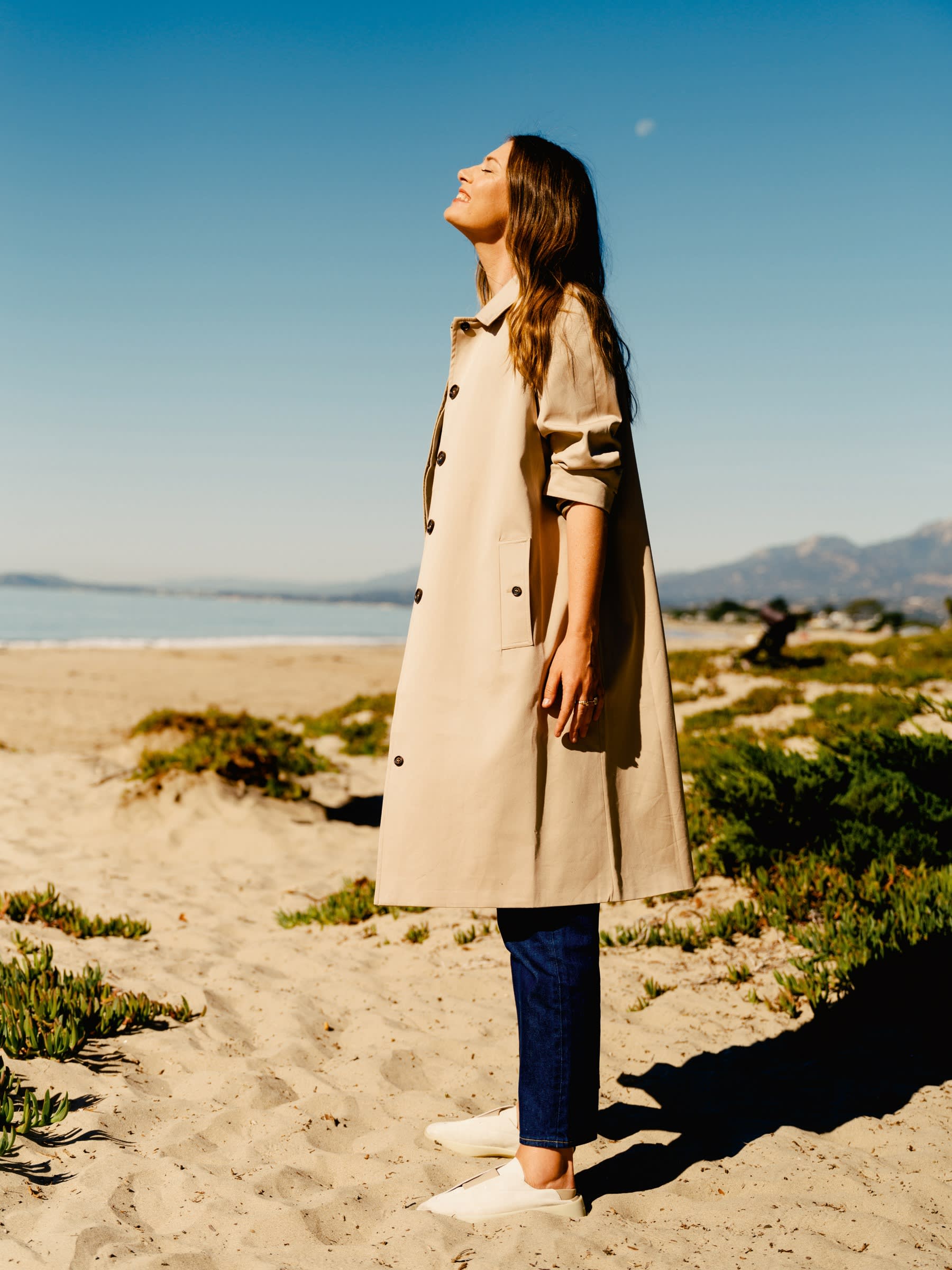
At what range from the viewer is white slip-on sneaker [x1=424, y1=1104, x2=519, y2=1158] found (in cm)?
246

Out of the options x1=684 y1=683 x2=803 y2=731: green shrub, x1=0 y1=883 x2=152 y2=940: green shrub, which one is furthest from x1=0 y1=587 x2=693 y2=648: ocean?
x1=0 y1=883 x2=152 y2=940: green shrub

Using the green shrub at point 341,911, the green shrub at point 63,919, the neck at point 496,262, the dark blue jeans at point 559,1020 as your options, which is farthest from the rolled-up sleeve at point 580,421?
the green shrub at point 63,919

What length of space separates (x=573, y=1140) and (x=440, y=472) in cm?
166

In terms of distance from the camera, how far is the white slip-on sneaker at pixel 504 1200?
213cm

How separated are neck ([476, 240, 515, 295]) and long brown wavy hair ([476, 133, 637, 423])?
0.06 metres

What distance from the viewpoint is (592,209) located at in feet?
7.51

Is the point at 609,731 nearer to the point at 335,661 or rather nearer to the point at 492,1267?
the point at 492,1267

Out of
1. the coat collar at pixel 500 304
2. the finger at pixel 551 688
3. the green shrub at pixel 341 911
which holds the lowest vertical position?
the green shrub at pixel 341 911

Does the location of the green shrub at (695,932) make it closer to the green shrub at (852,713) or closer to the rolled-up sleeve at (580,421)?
the rolled-up sleeve at (580,421)

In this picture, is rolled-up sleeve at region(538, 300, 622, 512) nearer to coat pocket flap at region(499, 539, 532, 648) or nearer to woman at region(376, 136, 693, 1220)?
woman at region(376, 136, 693, 1220)

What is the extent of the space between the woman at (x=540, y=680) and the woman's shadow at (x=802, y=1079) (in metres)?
0.46

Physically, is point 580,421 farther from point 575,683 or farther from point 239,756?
point 239,756

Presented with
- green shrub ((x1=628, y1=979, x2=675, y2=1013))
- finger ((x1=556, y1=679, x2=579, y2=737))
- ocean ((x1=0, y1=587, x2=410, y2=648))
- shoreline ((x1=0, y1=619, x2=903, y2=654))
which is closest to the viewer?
finger ((x1=556, y1=679, x2=579, y2=737))

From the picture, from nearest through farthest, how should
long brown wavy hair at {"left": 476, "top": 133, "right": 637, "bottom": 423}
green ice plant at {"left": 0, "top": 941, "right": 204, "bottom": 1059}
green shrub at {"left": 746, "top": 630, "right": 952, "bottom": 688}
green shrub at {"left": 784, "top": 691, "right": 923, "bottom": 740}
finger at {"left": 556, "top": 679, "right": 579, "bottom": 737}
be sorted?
finger at {"left": 556, "top": 679, "right": 579, "bottom": 737} < long brown wavy hair at {"left": 476, "top": 133, "right": 637, "bottom": 423} < green ice plant at {"left": 0, "top": 941, "right": 204, "bottom": 1059} < green shrub at {"left": 784, "top": 691, "right": 923, "bottom": 740} < green shrub at {"left": 746, "top": 630, "right": 952, "bottom": 688}
